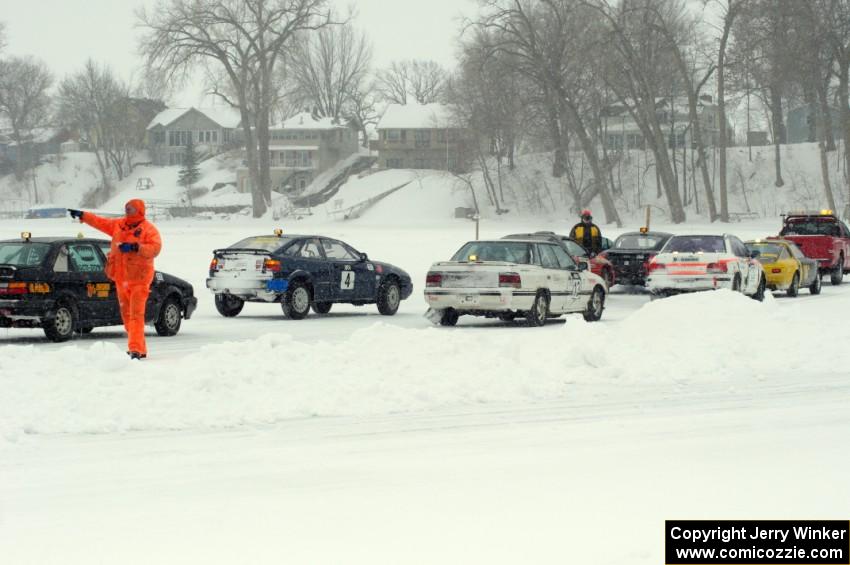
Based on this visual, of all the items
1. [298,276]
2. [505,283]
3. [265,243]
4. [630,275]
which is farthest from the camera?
[630,275]

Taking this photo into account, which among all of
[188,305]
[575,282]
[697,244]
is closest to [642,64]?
[697,244]

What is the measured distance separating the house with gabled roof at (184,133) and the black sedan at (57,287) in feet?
421

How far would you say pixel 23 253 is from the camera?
20047mm

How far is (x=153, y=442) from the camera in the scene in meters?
11.0

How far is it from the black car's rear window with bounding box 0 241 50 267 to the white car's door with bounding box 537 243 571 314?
26.7ft

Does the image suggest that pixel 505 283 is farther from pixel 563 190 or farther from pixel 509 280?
pixel 563 190

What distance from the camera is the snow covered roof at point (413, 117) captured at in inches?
5049

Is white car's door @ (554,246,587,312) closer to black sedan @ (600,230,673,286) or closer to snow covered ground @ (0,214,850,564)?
snow covered ground @ (0,214,850,564)

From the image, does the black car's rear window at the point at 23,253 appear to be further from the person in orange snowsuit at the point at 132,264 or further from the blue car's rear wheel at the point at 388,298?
the blue car's rear wheel at the point at 388,298

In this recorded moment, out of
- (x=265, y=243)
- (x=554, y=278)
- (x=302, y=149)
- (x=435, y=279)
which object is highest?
(x=302, y=149)

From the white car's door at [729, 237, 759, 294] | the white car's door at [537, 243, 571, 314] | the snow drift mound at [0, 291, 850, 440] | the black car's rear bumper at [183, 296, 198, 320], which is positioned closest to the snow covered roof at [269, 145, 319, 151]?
the white car's door at [729, 237, 759, 294]

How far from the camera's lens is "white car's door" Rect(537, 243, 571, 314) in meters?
23.7

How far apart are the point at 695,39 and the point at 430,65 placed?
6824 cm

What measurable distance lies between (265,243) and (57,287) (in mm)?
5664
